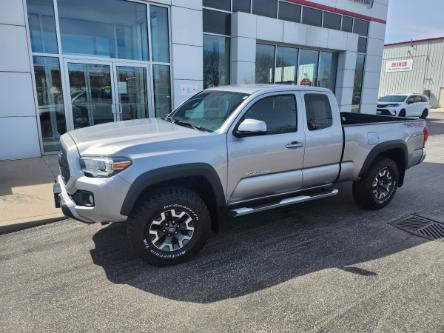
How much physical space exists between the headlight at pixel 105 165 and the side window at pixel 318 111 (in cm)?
242

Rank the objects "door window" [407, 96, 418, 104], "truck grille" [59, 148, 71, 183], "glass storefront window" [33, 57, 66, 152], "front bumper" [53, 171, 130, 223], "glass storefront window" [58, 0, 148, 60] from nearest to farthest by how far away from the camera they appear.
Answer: "front bumper" [53, 171, 130, 223] → "truck grille" [59, 148, 71, 183] → "glass storefront window" [33, 57, 66, 152] → "glass storefront window" [58, 0, 148, 60] → "door window" [407, 96, 418, 104]

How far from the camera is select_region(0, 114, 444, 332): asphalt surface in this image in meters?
2.72

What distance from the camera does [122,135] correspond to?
3.62m

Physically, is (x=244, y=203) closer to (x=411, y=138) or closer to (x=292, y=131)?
(x=292, y=131)

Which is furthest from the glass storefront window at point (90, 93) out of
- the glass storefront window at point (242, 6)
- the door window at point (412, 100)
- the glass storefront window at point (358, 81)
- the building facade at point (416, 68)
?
the building facade at point (416, 68)

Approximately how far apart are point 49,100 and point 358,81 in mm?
14478

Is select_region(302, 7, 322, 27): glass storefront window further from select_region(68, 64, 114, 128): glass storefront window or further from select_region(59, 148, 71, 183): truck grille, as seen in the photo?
select_region(59, 148, 71, 183): truck grille

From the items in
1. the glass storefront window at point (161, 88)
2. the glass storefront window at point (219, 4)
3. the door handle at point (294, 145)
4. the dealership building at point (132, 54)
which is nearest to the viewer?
the door handle at point (294, 145)

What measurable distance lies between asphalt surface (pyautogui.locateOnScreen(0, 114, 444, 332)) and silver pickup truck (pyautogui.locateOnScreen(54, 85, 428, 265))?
45cm

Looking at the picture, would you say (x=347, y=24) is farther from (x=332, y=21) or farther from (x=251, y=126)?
(x=251, y=126)

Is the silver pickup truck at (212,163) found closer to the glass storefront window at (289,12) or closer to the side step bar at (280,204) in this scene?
the side step bar at (280,204)

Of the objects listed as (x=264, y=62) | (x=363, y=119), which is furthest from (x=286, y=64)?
(x=363, y=119)

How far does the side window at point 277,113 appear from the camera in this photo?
4.06 metres

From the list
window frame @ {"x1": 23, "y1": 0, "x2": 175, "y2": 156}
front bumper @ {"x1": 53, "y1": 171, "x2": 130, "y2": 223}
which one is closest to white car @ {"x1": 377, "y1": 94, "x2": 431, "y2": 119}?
window frame @ {"x1": 23, "y1": 0, "x2": 175, "y2": 156}
